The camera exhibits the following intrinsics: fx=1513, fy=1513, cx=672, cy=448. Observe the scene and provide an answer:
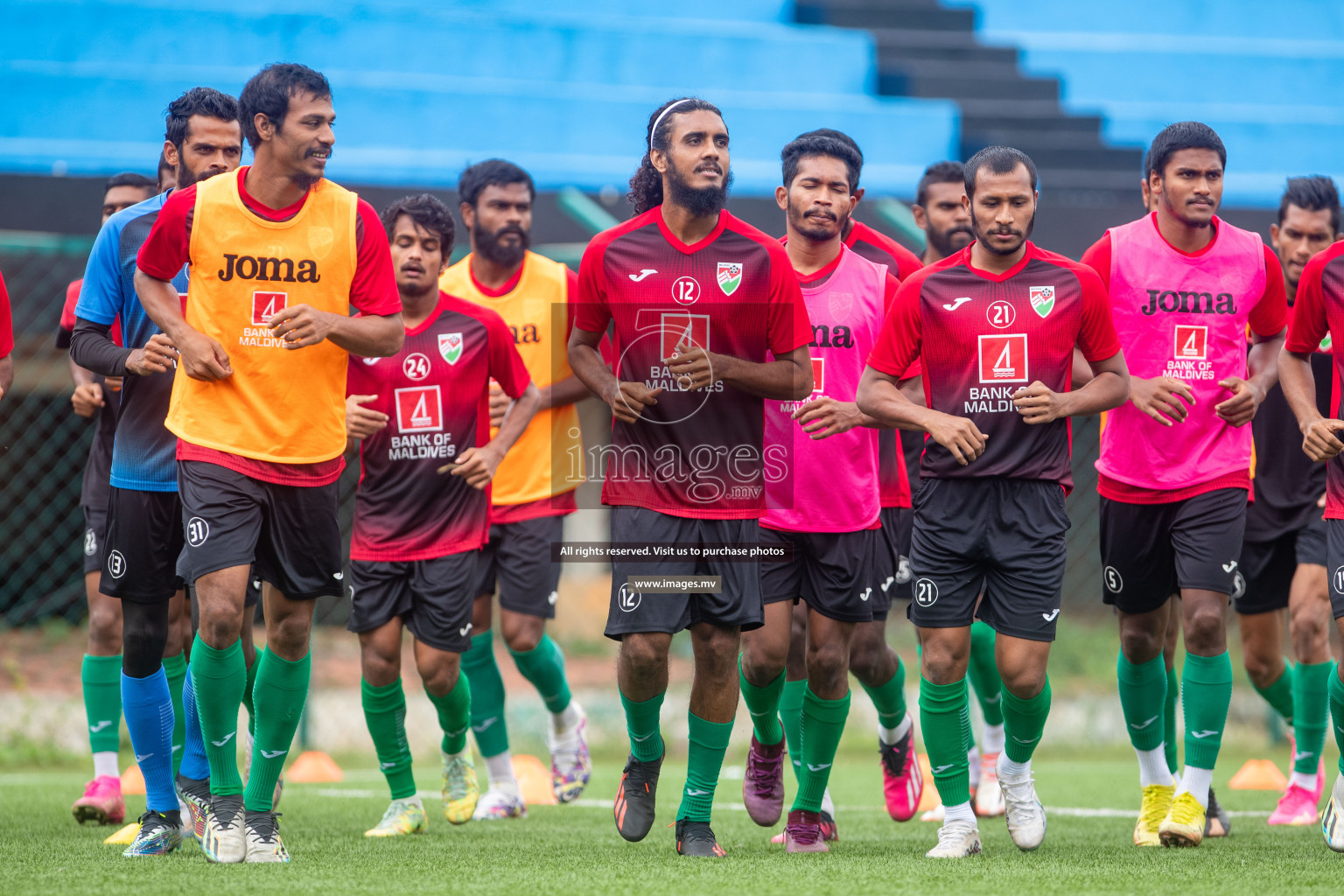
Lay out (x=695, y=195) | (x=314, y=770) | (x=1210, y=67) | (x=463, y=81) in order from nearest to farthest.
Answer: (x=695, y=195)
(x=314, y=770)
(x=463, y=81)
(x=1210, y=67)

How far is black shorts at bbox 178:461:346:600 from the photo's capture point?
470 centimetres

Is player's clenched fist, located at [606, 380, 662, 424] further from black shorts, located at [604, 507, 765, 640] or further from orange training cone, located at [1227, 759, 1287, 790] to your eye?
orange training cone, located at [1227, 759, 1287, 790]

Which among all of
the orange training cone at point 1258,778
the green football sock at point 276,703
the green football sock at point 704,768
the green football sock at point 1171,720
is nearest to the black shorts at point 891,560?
the green football sock at point 704,768

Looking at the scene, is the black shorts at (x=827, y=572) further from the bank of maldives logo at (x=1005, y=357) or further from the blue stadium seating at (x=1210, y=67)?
the blue stadium seating at (x=1210, y=67)

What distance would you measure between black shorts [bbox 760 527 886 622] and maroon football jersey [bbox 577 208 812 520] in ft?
1.47

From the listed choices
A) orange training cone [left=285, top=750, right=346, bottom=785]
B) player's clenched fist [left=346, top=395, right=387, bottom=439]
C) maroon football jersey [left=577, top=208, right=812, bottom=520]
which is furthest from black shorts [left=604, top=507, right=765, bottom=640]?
orange training cone [left=285, top=750, right=346, bottom=785]

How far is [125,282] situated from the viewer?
17.9 ft

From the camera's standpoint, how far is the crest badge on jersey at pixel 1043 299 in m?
5.14

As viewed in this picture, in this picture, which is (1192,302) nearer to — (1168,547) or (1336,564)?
(1168,547)

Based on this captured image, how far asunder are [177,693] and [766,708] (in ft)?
7.60

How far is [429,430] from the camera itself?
633 centimetres

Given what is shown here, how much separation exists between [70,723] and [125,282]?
16.9 ft

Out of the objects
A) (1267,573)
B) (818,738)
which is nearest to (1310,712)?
(1267,573)

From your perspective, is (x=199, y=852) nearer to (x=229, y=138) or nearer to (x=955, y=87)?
(x=229, y=138)
